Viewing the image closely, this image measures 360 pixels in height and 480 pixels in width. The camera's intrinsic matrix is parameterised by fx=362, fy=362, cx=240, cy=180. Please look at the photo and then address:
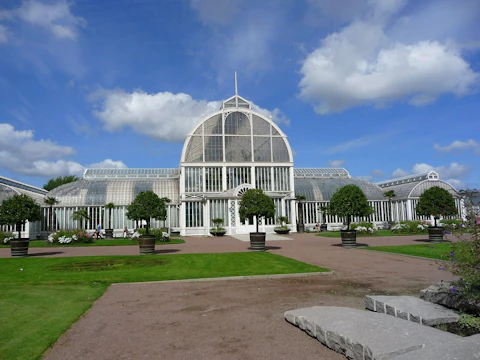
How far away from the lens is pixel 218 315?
29.0ft

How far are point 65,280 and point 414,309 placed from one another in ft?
38.8

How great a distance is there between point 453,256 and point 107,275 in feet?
40.1

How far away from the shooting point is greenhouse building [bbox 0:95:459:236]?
45.5 metres

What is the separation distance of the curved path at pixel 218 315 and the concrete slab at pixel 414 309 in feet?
3.03

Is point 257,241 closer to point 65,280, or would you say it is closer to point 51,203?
point 65,280

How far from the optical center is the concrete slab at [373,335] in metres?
5.21

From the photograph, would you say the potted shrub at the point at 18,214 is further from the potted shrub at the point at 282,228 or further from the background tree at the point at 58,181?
the background tree at the point at 58,181

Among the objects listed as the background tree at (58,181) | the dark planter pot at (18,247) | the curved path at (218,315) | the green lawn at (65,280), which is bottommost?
the curved path at (218,315)

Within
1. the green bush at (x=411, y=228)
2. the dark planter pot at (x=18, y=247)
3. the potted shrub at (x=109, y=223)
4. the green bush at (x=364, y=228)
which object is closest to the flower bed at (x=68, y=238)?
the potted shrub at (x=109, y=223)

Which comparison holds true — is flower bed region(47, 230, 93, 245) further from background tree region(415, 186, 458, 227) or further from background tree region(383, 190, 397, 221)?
background tree region(383, 190, 397, 221)

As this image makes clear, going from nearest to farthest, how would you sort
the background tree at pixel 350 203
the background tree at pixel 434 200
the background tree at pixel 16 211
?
the background tree at pixel 16 211 < the background tree at pixel 350 203 < the background tree at pixel 434 200

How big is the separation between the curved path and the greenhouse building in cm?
3103

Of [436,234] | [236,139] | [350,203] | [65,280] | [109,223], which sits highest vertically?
[236,139]

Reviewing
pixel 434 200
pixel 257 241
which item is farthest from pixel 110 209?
pixel 434 200
